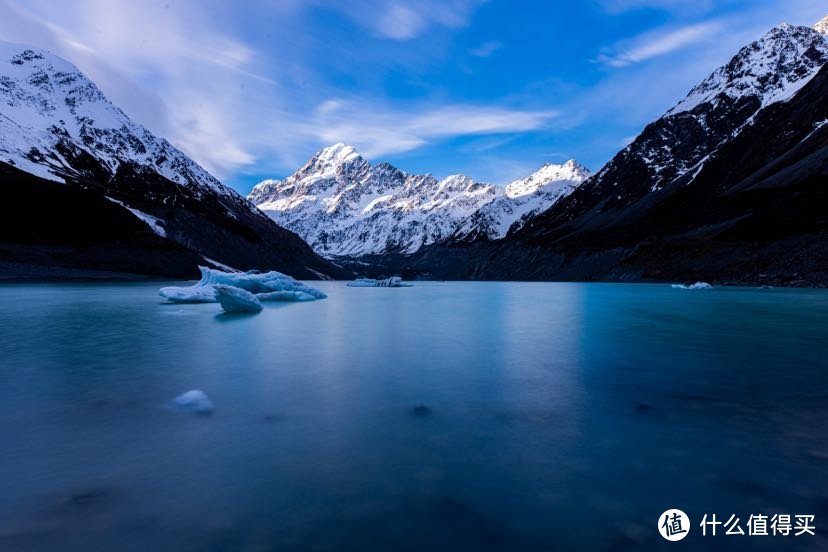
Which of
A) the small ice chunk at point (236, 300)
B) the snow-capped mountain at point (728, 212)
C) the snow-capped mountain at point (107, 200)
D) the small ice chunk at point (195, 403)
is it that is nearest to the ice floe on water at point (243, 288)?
the small ice chunk at point (236, 300)

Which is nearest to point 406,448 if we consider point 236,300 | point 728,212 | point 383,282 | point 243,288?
point 236,300

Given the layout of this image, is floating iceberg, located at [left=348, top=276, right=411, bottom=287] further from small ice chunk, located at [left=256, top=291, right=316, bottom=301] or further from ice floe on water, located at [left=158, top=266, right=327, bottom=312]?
small ice chunk, located at [left=256, top=291, right=316, bottom=301]

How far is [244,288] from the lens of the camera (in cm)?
5172

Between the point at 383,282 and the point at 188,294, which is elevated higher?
the point at 383,282

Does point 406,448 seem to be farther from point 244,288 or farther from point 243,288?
point 244,288

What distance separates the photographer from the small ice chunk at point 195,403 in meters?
11.4

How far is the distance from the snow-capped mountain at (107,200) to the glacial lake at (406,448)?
10942cm

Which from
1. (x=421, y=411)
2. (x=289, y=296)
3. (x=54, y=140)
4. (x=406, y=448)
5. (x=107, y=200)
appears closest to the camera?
(x=406, y=448)

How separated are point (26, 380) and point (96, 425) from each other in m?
6.34

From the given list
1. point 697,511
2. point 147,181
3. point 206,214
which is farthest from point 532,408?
point 147,181

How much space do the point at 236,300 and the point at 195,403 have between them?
25447 mm

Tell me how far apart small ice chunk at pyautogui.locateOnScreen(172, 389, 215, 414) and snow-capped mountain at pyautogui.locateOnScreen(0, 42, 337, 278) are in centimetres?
11037

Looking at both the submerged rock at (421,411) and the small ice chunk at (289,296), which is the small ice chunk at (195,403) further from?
the small ice chunk at (289,296)

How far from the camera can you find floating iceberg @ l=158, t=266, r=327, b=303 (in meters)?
45.6
